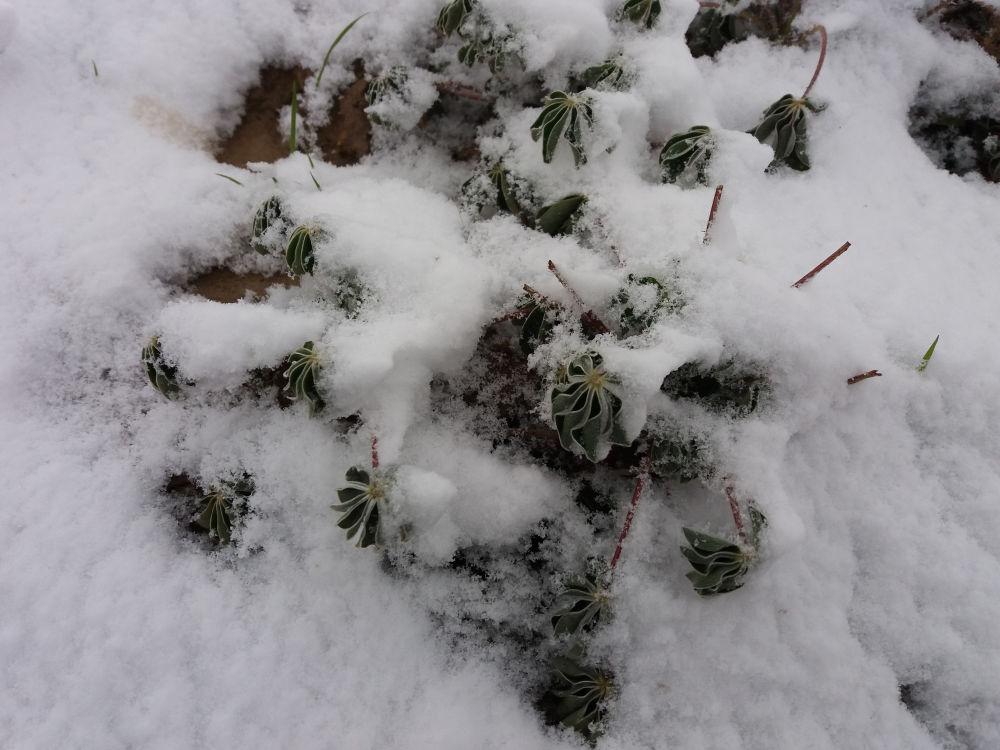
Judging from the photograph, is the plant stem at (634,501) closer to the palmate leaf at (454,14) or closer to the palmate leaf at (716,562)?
the palmate leaf at (716,562)

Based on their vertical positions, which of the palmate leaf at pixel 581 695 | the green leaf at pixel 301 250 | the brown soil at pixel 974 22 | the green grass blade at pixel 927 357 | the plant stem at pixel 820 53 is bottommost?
the palmate leaf at pixel 581 695

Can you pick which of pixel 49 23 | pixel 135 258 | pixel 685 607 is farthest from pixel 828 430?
pixel 49 23

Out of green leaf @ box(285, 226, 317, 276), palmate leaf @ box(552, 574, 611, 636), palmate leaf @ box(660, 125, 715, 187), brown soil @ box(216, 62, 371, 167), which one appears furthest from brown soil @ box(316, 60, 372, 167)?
palmate leaf @ box(552, 574, 611, 636)

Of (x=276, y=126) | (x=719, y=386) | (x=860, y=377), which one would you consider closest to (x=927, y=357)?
(x=860, y=377)

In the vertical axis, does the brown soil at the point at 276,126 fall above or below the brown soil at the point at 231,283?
above

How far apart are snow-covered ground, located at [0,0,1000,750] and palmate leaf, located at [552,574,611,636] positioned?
8 centimetres

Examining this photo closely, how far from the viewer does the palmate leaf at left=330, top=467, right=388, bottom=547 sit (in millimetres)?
1555

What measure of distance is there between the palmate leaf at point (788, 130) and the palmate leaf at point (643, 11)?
21.8 inches

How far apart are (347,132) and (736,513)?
1.99 m

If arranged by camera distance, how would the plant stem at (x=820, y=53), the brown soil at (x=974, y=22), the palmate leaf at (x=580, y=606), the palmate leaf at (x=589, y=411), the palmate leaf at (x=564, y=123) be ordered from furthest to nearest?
the brown soil at (x=974, y=22), the plant stem at (x=820, y=53), the palmate leaf at (x=564, y=123), the palmate leaf at (x=580, y=606), the palmate leaf at (x=589, y=411)

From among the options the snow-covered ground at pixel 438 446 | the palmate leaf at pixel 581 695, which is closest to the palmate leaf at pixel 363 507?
the snow-covered ground at pixel 438 446

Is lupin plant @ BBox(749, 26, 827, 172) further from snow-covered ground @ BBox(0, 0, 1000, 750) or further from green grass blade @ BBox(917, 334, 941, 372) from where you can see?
green grass blade @ BBox(917, 334, 941, 372)

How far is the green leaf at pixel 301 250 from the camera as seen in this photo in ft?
5.98

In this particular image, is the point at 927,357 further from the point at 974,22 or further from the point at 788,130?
the point at 974,22
